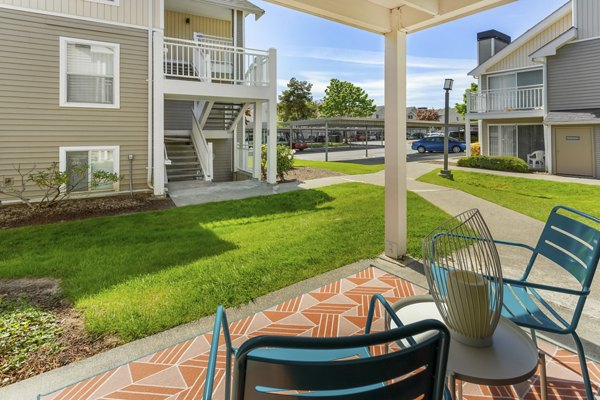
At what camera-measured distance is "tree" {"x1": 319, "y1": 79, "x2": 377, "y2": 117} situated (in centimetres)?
4459

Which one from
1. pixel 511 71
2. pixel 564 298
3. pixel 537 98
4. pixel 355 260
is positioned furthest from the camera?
pixel 511 71

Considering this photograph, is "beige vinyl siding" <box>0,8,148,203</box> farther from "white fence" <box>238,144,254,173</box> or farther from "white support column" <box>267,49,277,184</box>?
"white fence" <box>238,144,254,173</box>

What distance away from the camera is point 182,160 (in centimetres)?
1116

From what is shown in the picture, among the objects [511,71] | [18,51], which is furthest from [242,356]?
[511,71]

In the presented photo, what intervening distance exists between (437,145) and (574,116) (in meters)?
15.2

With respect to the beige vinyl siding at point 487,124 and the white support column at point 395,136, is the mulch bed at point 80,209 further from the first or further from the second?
the beige vinyl siding at point 487,124

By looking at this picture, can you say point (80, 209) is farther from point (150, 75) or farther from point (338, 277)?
point (338, 277)

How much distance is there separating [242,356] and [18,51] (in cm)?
1030

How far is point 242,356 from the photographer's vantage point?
974 millimetres

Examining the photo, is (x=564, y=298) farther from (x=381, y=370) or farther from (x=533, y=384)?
(x=381, y=370)

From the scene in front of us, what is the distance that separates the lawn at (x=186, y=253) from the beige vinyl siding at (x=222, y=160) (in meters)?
5.03

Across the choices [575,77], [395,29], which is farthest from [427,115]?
[395,29]

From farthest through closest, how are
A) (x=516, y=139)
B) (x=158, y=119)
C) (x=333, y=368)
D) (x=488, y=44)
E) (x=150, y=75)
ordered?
(x=488, y=44)
(x=516, y=139)
(x=150, y=75)
(x=158, y=119)
(x=333, y=368)

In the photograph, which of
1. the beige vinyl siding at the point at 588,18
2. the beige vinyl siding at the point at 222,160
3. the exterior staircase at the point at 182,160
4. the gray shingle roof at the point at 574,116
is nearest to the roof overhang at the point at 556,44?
the beige vinyl siding at the point at 588,18
